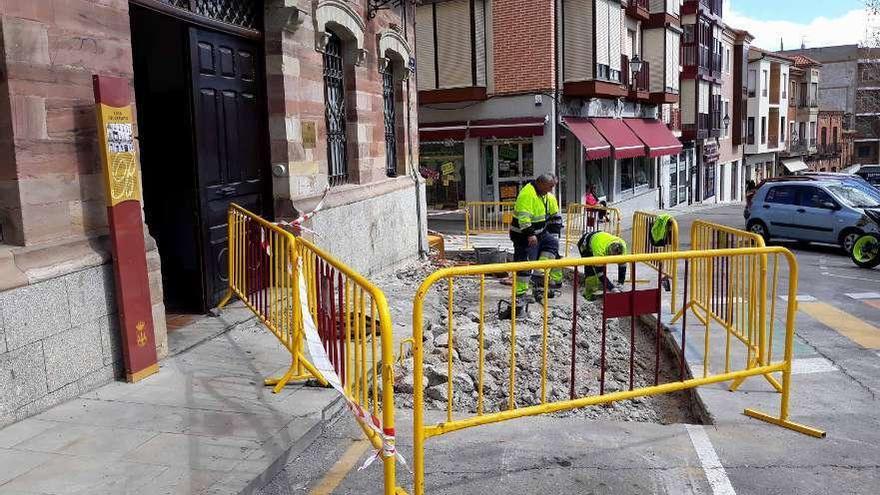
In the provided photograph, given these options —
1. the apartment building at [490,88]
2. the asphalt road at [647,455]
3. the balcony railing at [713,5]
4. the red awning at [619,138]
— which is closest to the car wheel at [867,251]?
the asphalt road at [647,455]

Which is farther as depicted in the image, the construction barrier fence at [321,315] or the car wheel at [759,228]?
the car wheel at [759,228]

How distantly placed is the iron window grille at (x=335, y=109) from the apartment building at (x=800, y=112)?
174 feet

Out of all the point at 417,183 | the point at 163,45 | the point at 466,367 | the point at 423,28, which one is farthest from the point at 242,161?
the point at 423,28

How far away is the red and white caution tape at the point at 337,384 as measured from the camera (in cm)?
347

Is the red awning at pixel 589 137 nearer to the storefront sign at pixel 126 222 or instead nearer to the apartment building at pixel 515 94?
the apartment building at pixel 515 94

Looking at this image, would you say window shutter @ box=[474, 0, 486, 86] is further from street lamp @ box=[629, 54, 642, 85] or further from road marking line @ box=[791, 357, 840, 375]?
road marking line @ box=[791, 357, 840, 375]

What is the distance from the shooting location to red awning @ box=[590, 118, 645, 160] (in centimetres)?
2311

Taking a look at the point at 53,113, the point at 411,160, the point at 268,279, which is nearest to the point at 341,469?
the point at 268,279

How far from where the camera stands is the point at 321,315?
15.9 feet

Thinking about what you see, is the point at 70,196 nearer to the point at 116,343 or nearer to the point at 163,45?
the point at 116,343

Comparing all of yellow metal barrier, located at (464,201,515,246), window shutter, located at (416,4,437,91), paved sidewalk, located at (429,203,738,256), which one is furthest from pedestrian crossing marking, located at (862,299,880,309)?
window shutter, located at (416,4,437,91)

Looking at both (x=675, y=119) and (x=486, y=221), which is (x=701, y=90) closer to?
(x=675, y=119)

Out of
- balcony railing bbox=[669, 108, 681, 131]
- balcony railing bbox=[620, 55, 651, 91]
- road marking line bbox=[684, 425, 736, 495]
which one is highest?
balcony railing bbox=[620, 55, 651, 91]

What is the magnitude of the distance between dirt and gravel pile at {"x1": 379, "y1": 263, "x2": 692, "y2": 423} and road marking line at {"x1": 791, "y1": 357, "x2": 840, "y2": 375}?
43.3 inches
